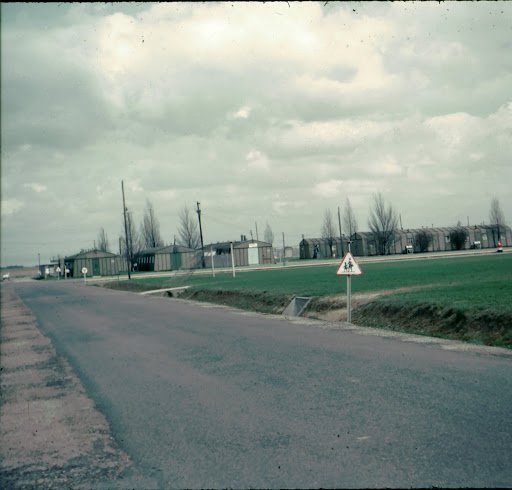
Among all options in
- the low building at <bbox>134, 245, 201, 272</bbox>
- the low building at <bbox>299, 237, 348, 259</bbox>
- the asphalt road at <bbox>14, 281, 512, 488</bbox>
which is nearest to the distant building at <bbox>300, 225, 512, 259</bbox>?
the low building at <bbox>299, 237, 348, 259</bbox>

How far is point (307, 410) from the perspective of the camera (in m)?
6.92

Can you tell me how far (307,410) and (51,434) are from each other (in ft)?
9.63

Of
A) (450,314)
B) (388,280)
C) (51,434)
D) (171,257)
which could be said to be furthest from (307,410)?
(171,257)

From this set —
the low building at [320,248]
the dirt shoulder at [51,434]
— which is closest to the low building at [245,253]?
the low building at [320,248]

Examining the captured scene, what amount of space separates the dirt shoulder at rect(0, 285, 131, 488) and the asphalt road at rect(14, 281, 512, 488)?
240 mm

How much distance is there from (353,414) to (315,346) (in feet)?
17.9

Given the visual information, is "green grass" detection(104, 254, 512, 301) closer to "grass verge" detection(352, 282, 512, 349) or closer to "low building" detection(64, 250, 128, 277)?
"grass verge" detection(352, 282, 512, 349)

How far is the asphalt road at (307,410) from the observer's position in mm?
4922

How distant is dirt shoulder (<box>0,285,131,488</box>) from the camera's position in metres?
5.45

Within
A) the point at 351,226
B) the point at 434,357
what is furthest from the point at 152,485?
the point at 351,226

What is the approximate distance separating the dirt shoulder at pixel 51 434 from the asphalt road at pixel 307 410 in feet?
0.79

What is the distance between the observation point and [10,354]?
14133 mm

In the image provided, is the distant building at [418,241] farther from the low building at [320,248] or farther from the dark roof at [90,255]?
the dark roof at [90,255]

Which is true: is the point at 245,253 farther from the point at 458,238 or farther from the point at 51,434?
the point at 51,434
